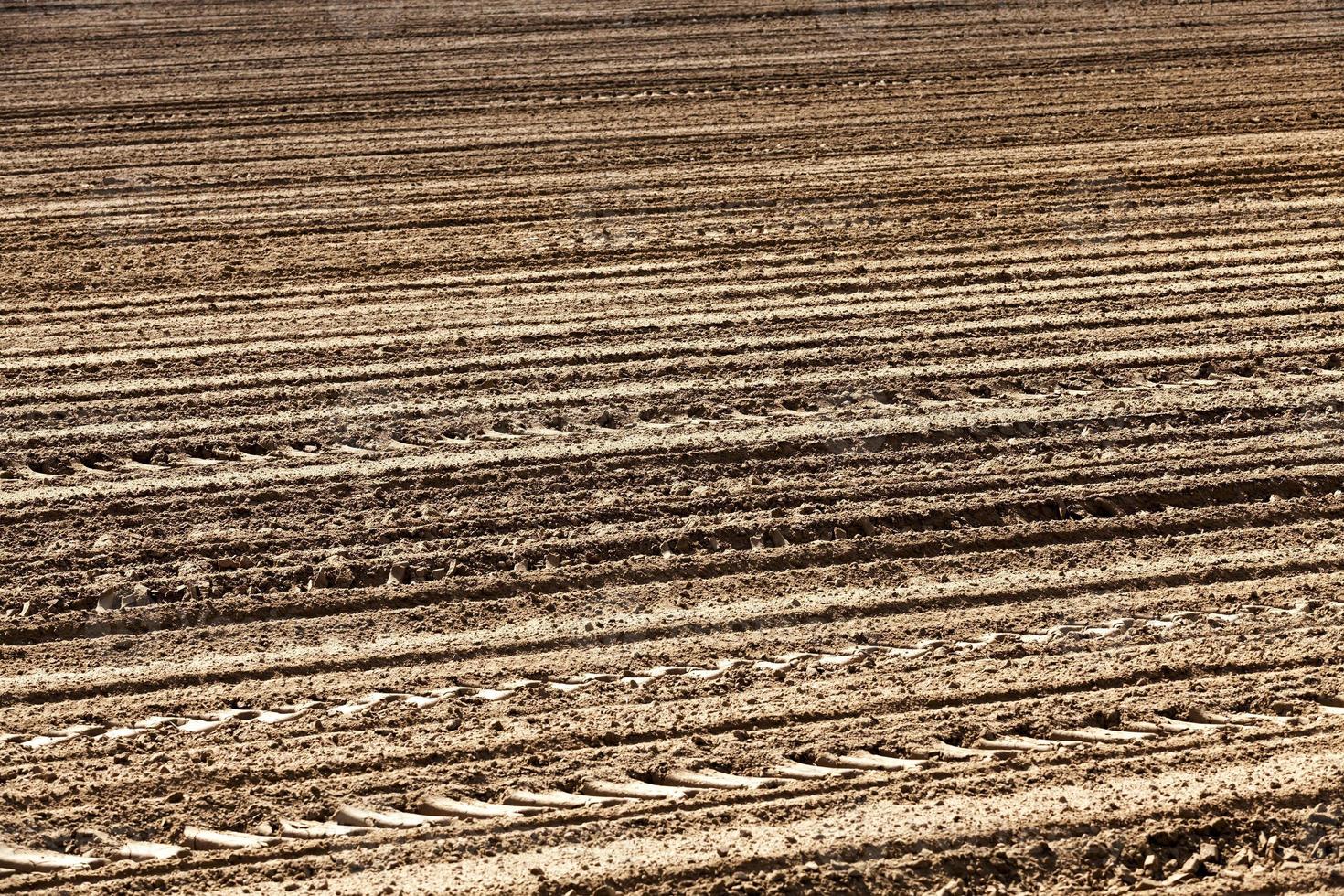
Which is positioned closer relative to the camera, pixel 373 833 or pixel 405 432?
pixel 373 833

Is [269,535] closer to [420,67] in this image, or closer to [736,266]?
[736,266]

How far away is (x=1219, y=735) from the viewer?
3977 millimetres

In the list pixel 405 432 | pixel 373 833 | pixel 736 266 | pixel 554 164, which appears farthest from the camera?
pixel 554 164

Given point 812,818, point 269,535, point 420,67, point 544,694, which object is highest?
point 420,67

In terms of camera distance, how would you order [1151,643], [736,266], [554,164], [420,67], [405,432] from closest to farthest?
[1151,643] < [405,432] < [736,266] < [554,164] < [420,67]

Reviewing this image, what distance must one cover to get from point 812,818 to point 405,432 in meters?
2.94

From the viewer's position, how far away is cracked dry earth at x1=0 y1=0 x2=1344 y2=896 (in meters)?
3.72

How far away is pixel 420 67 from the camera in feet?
39.8

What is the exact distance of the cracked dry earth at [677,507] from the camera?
3.72 m

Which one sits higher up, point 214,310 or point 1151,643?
point 214,310

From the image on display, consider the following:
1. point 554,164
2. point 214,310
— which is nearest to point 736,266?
point 554,164

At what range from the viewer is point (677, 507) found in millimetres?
5160

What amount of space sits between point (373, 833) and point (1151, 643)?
2845 millimetres

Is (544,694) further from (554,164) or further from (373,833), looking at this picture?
(554,164)
